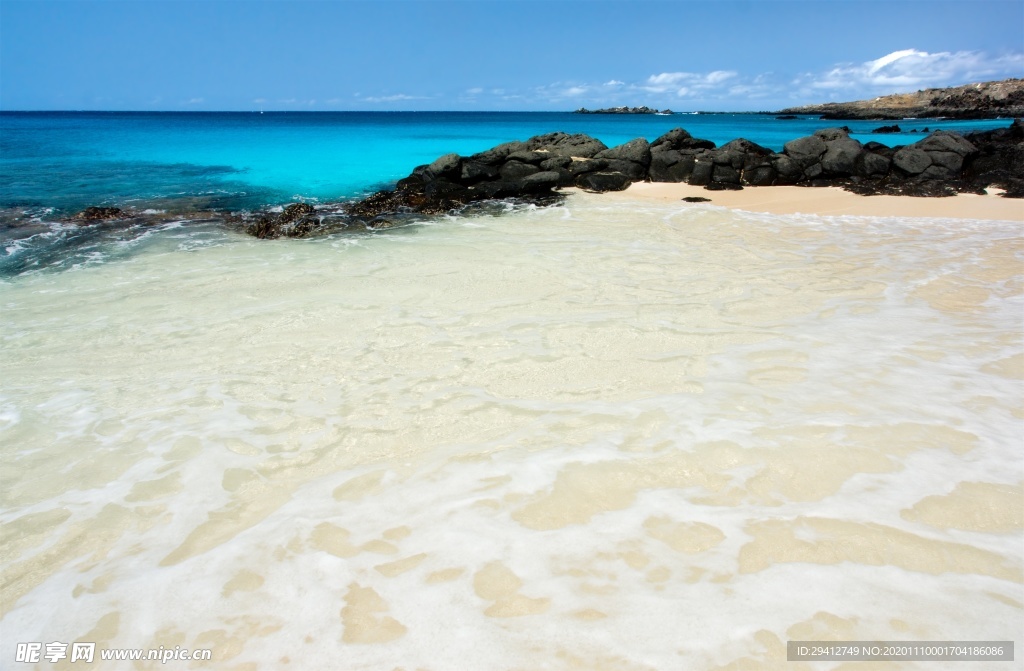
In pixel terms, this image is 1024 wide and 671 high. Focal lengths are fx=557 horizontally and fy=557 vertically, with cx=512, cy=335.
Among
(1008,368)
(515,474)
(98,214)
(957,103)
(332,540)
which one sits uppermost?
(957,103)

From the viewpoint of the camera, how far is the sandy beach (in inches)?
498

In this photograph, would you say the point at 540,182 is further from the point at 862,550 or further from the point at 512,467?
the point at 862,550

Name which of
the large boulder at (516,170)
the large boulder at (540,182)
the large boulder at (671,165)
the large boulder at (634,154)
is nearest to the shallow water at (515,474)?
the large boulder at (540,182)

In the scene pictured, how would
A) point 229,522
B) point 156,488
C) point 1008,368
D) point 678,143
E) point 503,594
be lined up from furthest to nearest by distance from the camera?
point 678,143, point 1008,368, point 156,488, point 229,522, point 503,594

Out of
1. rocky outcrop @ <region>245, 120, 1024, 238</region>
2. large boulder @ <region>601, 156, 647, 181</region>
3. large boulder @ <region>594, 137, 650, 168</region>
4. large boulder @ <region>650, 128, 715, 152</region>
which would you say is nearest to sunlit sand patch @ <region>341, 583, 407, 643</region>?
rocky outcrop @ <region>245, 120, 1024, 238</region>

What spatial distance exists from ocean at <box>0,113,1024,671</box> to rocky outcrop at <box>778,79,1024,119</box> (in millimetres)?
78844

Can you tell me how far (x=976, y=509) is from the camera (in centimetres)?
322

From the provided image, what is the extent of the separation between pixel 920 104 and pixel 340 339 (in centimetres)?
10322

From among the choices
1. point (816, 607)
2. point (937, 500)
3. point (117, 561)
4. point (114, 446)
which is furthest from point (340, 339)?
point (937, 500)

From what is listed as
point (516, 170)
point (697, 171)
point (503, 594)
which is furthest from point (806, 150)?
point (503, 594)

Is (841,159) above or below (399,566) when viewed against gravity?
above

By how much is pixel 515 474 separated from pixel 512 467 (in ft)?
0.26

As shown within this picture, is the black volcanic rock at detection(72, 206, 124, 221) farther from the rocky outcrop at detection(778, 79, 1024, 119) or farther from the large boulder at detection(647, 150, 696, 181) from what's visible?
the rocky outcrop at detection(778, 79, 1024, 119)

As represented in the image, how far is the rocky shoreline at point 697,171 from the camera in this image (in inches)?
551
